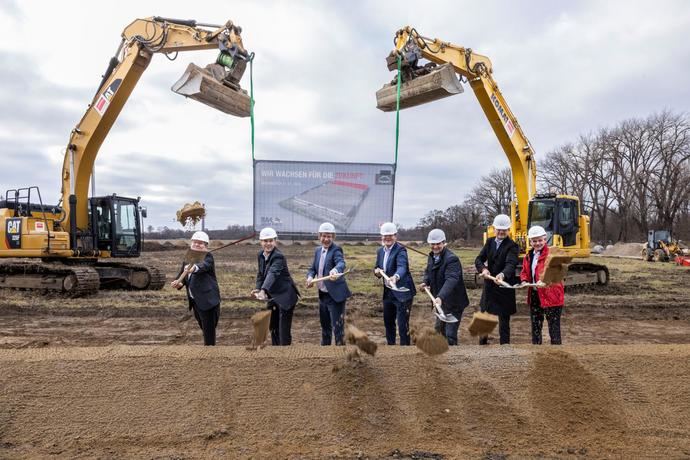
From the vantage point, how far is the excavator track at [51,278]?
11500 millimetres

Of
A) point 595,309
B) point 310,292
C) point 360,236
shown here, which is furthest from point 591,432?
point 310,292

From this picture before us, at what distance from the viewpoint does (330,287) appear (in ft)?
17.3

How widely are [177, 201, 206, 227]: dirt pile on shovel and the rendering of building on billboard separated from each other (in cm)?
285

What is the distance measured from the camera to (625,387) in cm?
388

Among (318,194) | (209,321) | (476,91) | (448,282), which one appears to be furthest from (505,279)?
(476,91)

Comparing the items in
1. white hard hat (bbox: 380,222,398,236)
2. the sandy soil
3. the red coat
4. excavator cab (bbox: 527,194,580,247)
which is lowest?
the sandy soil

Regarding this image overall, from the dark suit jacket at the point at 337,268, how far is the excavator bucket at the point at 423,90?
12.0ft

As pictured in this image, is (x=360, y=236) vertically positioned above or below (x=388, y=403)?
above

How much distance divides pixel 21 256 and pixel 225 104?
23.5 ft

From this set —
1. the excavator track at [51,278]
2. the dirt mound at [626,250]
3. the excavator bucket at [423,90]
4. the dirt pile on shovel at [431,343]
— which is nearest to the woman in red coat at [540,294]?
the dirt pile on shovel at [431,343]

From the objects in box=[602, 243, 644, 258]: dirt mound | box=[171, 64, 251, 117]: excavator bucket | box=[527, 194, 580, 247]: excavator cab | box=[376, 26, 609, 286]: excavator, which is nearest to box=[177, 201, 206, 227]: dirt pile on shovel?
box=[171, 64, 251, 117]: excavator bucket

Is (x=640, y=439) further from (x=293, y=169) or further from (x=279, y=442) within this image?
(x=293, y=169)

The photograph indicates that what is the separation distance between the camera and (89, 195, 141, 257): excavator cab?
40.1 ft

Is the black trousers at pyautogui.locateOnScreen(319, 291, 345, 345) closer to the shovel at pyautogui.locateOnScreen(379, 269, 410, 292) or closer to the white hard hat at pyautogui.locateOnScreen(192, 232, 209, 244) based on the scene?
the shovel at pyautogui.locateOnScreen(379, 269, 410, 292)
